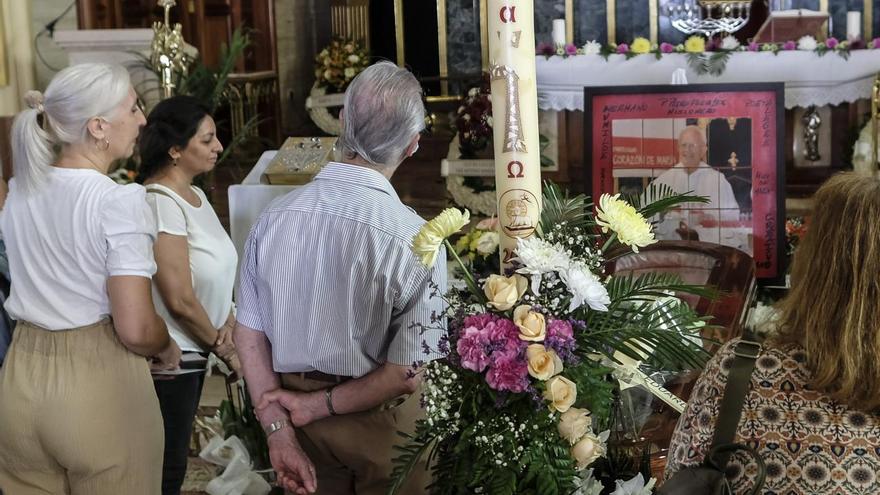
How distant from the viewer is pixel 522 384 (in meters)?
1.70

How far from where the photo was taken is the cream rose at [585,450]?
5.80 feet

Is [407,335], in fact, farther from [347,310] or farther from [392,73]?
[392,73]

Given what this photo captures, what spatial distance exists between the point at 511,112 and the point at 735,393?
21.0 inches

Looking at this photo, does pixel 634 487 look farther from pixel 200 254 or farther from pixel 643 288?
pixel 200 254

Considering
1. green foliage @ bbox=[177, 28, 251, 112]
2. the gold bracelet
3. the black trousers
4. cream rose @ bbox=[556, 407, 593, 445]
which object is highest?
green foliage @ bbox=[177, 28, 251, 112]

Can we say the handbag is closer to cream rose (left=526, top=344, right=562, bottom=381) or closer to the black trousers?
cream rose (left=526, top=344, right=562, bottom=381)

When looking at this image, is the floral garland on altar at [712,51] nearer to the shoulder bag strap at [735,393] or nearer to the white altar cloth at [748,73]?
the white altar cloth at [748,73]

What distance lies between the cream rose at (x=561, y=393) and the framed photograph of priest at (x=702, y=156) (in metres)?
2.77

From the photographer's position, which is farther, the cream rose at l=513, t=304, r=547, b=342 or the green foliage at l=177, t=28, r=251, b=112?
the green foliage at l=177, t=28, r=251, b=112

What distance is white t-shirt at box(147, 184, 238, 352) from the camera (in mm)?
3053

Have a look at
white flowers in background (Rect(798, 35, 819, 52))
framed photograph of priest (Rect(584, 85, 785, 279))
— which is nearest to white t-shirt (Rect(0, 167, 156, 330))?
framed photograph of priest (Rect(584, 85, 785, 279))

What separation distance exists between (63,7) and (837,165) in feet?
18.7

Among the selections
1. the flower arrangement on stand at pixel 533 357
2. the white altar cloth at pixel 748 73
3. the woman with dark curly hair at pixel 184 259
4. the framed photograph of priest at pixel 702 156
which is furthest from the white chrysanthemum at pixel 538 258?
the white altar cloth at pixel 748 73

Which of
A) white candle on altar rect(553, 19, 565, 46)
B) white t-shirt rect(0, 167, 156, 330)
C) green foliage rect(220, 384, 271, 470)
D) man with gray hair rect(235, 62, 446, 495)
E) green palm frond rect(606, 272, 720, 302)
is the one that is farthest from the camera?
white candle on altar rect(553, 19, 565, 46)
